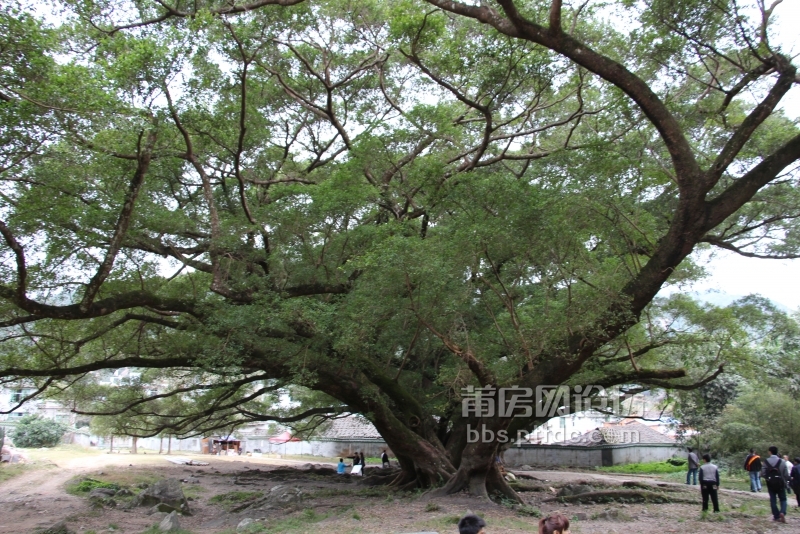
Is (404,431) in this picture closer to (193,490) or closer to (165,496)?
(165,496)

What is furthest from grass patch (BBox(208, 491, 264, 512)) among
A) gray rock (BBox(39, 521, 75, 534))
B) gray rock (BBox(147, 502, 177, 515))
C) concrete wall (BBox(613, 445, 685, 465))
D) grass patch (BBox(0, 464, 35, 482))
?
concrete wall (BBox(613, 445, 685, 465))

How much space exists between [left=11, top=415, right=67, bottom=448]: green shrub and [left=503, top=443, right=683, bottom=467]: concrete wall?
2368 centimetres

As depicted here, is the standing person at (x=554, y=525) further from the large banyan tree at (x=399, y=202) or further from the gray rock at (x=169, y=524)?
the gray rock at (x=169, y=524)

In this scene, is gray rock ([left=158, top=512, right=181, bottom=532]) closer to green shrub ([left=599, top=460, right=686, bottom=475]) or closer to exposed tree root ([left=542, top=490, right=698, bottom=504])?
exposed tree root ([left=542, top=490, right=698, bottom=504])

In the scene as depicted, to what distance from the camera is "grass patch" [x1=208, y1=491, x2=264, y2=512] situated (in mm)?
11870

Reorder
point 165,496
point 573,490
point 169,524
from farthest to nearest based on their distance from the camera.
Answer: point 573,490 → point 165,496 → point 169,524

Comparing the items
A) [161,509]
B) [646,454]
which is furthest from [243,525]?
[646,454]

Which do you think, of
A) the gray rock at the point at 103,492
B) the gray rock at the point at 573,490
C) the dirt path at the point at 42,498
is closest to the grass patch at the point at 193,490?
the gray rock at the point at 103,492

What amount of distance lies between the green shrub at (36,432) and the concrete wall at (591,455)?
77.7 ft

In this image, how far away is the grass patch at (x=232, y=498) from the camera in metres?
11.9

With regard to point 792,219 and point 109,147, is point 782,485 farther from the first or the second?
point 109,147

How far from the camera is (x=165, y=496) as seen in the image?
36.9ft

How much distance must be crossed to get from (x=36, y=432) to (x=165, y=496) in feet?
79.1

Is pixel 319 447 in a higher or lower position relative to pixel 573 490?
lower
